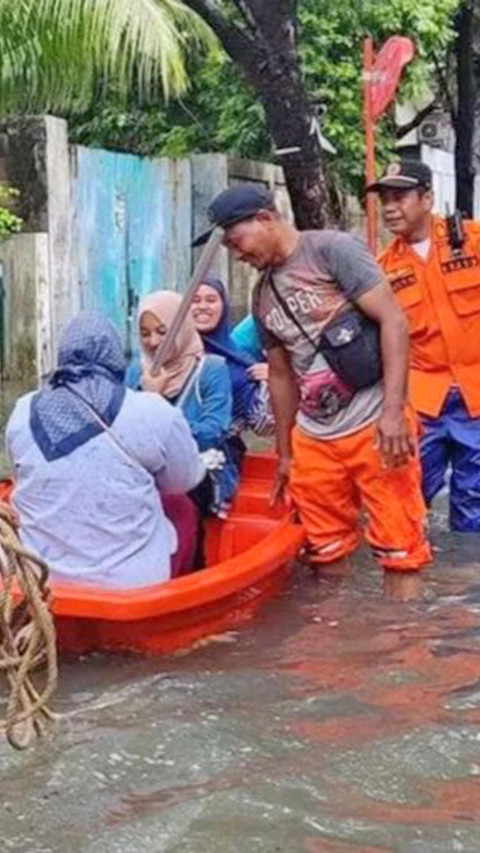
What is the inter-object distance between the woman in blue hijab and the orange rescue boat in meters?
0.50

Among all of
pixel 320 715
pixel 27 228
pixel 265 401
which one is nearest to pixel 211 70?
pixel 27 228

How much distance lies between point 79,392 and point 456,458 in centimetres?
215

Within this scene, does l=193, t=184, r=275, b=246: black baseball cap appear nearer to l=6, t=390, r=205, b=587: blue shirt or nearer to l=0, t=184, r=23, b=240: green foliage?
l=6, t=390, r=205, b=587: blue shirt

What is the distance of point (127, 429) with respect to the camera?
466cm

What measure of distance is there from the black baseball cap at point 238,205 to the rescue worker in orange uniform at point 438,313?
89 centimetres

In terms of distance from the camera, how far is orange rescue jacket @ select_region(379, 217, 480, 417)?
6.02 m

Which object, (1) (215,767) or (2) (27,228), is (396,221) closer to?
(1) (215,767)

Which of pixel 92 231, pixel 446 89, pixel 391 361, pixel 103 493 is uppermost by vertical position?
pixel 446 89

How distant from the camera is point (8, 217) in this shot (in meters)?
10.3

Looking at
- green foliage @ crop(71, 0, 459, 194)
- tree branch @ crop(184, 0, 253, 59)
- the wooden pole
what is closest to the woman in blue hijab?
the wooden pole

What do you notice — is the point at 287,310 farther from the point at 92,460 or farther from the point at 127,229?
the point at 127,229

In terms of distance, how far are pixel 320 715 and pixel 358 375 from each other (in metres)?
1.32

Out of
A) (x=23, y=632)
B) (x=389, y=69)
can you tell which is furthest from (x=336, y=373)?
(x=389, y=69)

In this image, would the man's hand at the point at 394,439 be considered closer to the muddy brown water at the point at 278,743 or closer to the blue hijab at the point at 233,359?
the muddy brown water at the point at 278,743
